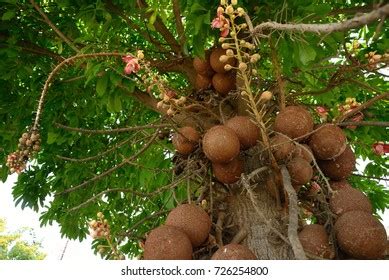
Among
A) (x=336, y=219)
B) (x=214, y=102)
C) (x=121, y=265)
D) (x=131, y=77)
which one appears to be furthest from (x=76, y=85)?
(x=336, y=219)

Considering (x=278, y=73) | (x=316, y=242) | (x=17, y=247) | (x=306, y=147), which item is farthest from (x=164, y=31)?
(x=17, y=247)

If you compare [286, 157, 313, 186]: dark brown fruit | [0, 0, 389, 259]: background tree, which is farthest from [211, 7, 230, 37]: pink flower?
[286, 157, 313, 186]: dark brown fruit

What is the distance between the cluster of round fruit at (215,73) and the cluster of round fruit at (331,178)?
0.43m

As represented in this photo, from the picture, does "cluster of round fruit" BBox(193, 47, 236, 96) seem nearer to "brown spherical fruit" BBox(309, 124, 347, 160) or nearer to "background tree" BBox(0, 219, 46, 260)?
"brown spherical fruit" BBox(309, 124, 347, 160)

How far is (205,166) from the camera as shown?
209 centimetres

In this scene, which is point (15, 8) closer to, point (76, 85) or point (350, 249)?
point (76, 85)

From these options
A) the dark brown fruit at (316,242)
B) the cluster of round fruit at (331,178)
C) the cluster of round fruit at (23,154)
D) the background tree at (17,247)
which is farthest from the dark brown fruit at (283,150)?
the background tree at (17,247)

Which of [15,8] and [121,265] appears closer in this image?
[121,265]

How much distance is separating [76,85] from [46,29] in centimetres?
43

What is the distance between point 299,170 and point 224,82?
2.28 ft

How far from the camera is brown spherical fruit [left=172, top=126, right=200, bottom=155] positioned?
6.99 ft

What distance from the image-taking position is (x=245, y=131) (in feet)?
6.35

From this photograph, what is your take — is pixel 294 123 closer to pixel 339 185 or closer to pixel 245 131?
pixel 245 131

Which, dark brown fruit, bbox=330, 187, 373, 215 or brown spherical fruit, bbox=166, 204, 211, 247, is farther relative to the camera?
dark brown fruit, bbox=330, 187, 373, 215
